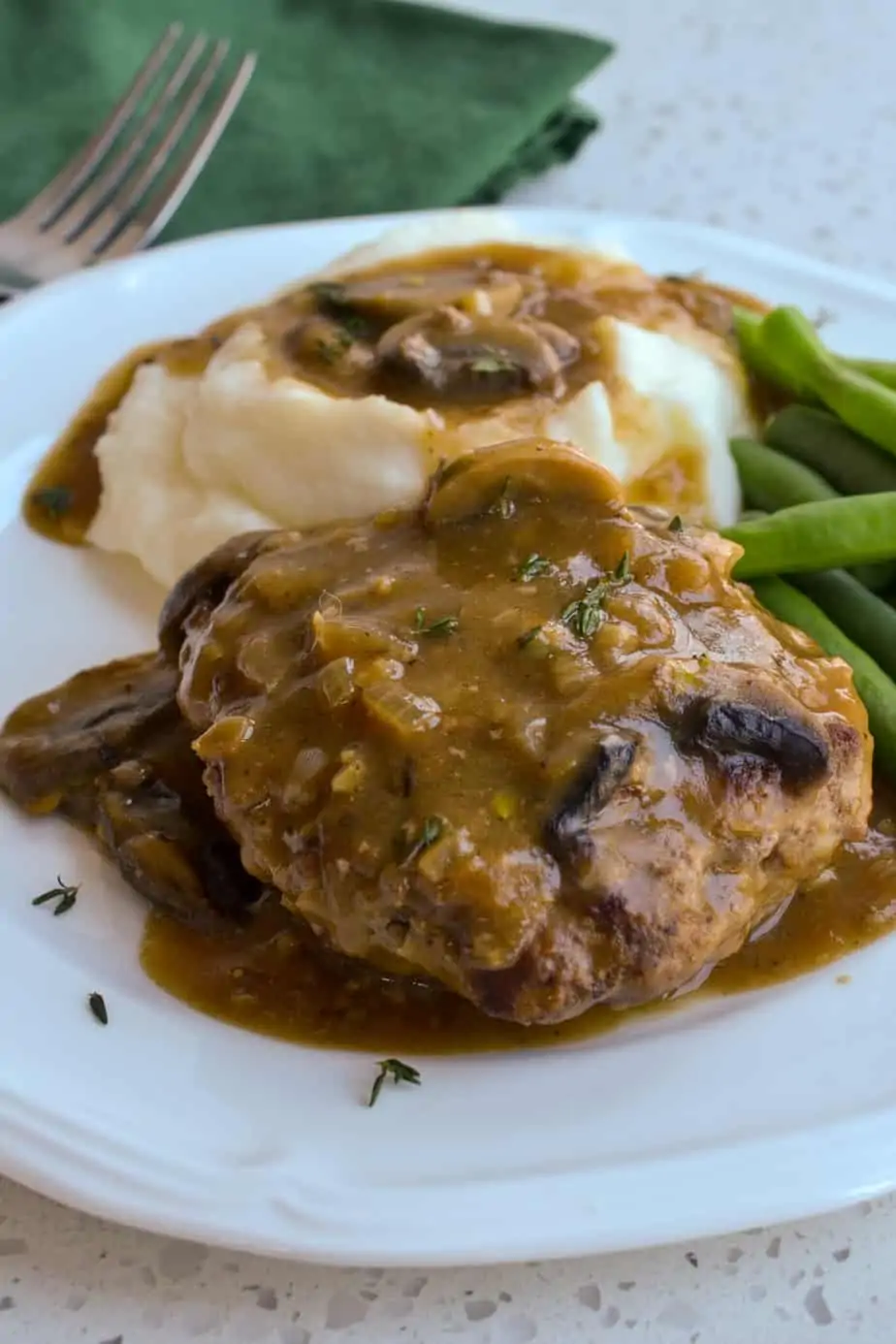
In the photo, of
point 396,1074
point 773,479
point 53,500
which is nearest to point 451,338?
point 773,479

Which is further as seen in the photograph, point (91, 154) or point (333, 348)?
point (91, 154)

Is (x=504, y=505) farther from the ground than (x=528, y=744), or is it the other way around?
(x=504, y=505)

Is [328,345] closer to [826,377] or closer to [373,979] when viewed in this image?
[826,377]

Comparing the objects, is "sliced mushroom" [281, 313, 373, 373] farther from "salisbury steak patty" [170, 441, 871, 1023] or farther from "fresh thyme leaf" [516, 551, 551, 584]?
"fresh thyme leaf" [516, 551, 551, 584]

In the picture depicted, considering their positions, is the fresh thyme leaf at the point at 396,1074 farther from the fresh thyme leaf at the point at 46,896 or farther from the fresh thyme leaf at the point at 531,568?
the fresh thyme leaf at the point at 531,568

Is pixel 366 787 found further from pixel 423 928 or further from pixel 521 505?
pixel 521 505

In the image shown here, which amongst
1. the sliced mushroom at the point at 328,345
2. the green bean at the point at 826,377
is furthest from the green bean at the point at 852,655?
the sliced mushroom at the point at 328,345
